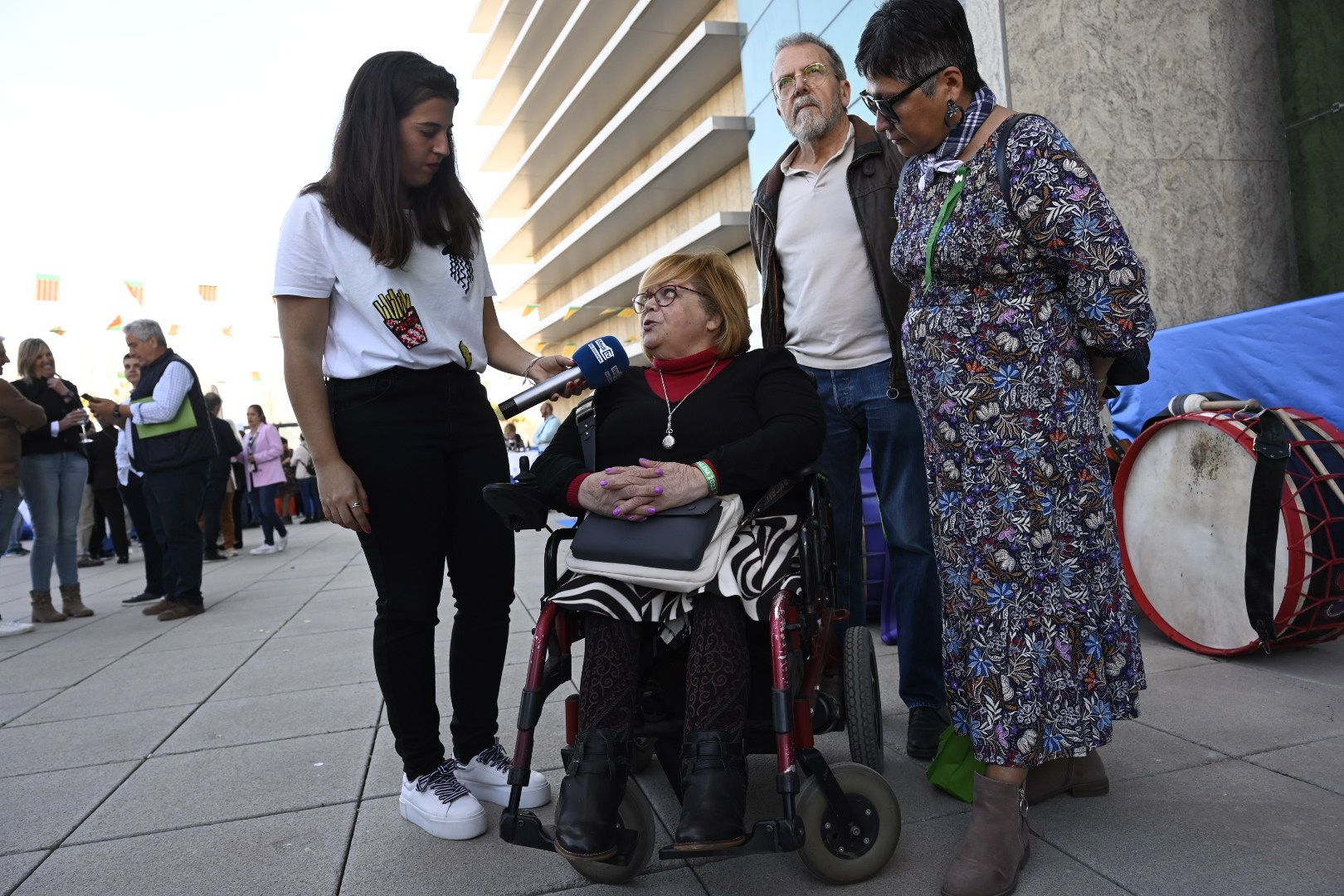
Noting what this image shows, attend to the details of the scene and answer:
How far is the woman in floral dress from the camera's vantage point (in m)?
1.99

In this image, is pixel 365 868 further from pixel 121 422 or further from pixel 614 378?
pixel 121 422

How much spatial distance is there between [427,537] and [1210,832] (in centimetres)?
201

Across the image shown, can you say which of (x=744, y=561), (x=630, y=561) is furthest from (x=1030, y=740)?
(x=630, y=561)

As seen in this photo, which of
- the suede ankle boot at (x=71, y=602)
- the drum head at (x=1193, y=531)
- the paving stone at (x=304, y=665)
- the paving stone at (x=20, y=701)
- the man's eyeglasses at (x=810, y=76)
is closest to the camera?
the man's eyeglasses at (x=810, y=76)

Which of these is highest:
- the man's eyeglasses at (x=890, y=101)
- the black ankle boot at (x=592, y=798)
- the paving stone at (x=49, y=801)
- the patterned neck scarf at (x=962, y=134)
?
the man's eyeglasses at (x=890, y=101)

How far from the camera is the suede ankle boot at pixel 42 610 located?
669 centimetres

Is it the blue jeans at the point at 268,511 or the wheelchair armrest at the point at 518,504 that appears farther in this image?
the blue jeans at the point at 268,511

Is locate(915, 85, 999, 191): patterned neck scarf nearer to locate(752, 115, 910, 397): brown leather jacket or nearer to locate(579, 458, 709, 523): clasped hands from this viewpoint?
locate(752, 115, 910, 397): brown leather jacket

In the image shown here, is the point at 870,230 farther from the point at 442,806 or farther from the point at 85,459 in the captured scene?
the point at 85,459

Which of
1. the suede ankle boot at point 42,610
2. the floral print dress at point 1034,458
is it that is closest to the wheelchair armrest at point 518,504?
the floral print dress at point 1034,458

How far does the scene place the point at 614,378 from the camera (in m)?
2.51

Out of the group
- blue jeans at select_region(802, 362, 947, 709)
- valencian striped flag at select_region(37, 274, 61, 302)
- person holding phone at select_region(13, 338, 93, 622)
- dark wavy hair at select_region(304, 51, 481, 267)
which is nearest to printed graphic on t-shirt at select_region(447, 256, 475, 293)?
dark wavy hair at select_region(304, 51, 481, 267)

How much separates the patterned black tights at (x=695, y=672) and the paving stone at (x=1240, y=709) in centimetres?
157

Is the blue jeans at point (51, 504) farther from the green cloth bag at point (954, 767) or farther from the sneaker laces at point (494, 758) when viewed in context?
the green cloth bag at point (954, 767)
